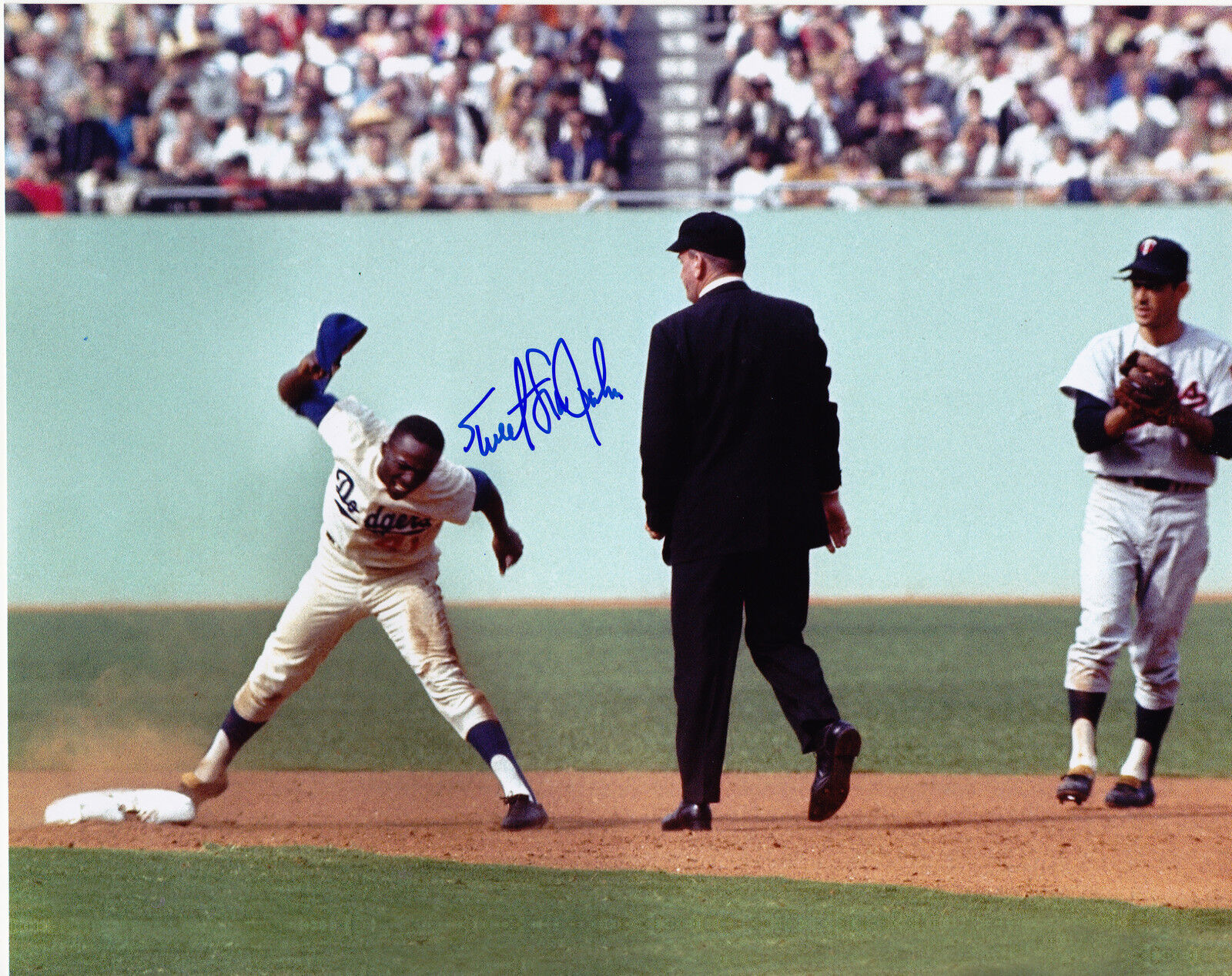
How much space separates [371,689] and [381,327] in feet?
9.92

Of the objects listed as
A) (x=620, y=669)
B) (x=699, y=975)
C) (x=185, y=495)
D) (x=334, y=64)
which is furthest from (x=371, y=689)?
(x=699, y=975)

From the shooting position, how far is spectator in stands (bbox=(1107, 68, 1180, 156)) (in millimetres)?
5750

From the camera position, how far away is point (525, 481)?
14.4ft

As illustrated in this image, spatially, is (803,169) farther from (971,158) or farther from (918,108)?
(971,158)

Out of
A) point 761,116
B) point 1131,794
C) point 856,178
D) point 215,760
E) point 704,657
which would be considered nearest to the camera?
point 704,657

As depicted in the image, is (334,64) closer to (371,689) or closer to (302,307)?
(302,307)

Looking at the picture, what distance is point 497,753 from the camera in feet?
13.9

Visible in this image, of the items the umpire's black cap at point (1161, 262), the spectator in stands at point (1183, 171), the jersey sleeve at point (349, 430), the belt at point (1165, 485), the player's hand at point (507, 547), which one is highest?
the spectator in stands at point (1183, 171)

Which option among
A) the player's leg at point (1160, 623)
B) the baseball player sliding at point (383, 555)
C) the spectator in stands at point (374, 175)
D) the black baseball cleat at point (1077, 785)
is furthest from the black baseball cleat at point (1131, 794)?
the spectator in stands at point (374, 175)

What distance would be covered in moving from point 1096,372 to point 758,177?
72.9 inches

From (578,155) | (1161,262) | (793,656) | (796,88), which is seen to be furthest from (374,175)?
(1161,262)

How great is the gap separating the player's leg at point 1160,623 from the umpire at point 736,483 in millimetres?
1107

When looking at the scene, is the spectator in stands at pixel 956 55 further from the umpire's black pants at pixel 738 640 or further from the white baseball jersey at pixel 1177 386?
the umpire's black pants at pixel 738 640

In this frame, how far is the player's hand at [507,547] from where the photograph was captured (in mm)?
4297
